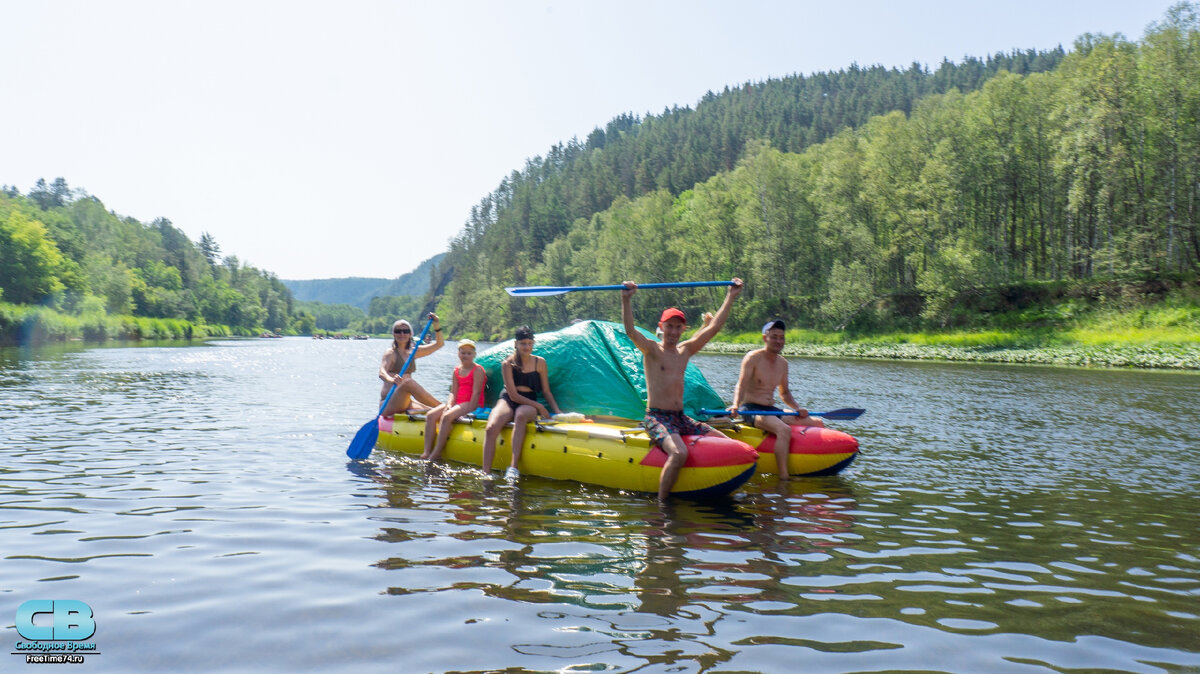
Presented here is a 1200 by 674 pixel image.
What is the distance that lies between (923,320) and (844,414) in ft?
139

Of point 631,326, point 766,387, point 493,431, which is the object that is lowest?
point 493,431

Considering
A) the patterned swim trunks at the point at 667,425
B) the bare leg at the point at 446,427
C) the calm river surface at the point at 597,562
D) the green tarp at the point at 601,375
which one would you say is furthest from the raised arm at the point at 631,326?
the bare leg at the point at 446,427

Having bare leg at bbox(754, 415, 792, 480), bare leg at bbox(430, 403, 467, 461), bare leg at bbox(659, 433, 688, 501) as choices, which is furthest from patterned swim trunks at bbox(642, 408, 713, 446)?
A: bare leg at bbox(430, 403, 467, 461)

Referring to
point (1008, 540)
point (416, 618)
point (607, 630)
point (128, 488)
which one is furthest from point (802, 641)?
point (128, 488)

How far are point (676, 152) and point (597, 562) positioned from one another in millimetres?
116773

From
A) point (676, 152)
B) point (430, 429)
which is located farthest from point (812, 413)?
point (676, 152)

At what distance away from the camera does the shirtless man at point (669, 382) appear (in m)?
8.55

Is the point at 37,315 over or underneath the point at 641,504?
over

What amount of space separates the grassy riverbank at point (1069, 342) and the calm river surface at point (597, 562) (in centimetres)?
2493

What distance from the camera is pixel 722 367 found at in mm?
36688

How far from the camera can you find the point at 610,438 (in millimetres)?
9469

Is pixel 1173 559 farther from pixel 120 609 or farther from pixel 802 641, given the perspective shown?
pixel 120 609

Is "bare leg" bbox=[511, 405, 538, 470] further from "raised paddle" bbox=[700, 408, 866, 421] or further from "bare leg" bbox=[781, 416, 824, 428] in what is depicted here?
"bare leg" bbox=[781, 416, 824, 428]
